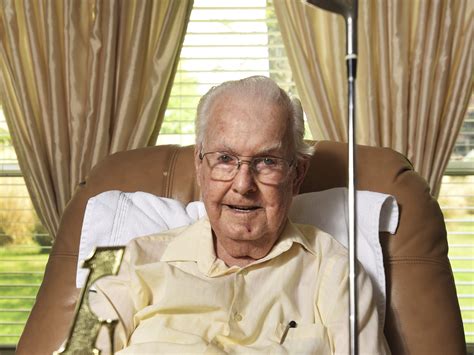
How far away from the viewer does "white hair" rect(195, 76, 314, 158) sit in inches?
80.1

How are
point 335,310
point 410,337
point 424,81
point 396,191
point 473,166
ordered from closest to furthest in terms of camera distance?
1. point 335,310
2. point 410,337
3. point 396,191
4. point 424,81
5. point 473,166

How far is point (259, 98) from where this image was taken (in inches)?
79.7

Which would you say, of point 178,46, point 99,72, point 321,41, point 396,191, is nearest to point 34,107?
point 99,72

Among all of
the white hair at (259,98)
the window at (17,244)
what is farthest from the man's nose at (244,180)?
the window at (17,244)

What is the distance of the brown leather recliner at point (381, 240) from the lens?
2125 millimetres

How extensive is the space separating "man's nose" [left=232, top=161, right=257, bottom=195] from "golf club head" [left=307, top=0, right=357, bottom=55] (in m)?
0.64

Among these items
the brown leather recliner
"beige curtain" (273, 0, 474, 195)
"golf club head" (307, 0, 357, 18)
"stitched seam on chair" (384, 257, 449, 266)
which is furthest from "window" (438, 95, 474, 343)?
"golf club head" (307, 0, 357, 18)

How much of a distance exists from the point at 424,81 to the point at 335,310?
4.80 feet

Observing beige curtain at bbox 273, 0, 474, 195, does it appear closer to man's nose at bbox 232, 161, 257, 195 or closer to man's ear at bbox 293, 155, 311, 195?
man's ear at bbox 293, 155, 311, 195

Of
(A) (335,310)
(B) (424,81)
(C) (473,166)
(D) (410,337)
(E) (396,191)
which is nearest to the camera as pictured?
(A) (335,310)

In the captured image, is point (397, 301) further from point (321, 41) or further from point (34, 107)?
point (34, 107)

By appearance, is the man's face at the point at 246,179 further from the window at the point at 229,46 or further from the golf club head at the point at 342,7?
the window at the point at 229,46

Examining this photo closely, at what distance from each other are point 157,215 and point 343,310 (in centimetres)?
65

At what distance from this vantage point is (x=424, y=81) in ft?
10.3
